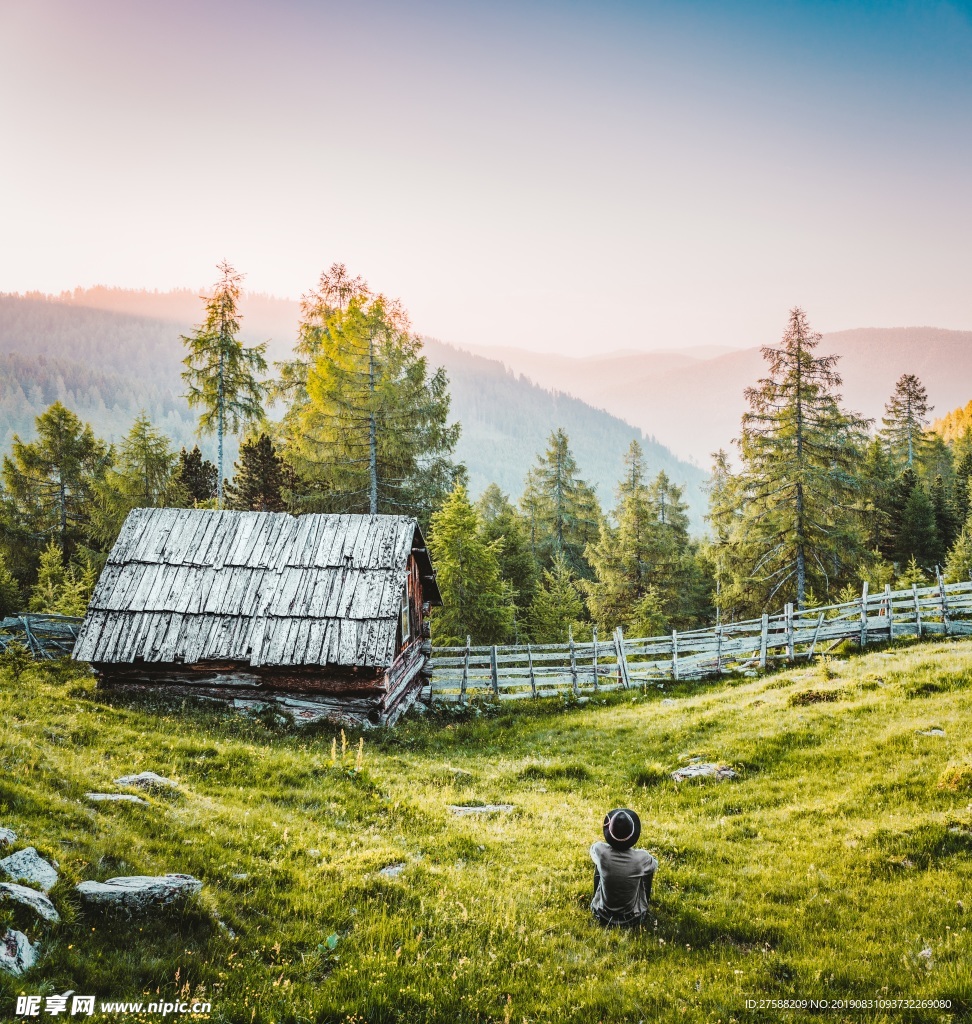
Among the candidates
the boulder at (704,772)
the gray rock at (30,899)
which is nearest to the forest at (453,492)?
the boulder at (704,772)

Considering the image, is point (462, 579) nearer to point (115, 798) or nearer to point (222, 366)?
point (222, 366)

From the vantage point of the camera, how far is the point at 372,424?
101ft

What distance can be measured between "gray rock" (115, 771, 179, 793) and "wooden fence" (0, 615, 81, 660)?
1119 cm

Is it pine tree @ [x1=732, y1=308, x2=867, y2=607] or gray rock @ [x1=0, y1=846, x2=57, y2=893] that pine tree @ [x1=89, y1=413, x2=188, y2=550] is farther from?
gray rock @ [x1=0, y1=846, x2=57, y2=893]

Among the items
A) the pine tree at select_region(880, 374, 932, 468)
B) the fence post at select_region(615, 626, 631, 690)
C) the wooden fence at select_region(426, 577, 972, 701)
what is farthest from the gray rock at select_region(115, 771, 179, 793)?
the pine tree at select_region(880, 374, 932, 468)

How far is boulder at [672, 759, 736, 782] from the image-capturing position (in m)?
12.0

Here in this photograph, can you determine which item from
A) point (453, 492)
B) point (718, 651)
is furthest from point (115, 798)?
point (453, 492)

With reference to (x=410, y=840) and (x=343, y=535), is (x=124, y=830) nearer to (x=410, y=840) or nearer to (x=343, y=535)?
(x=410, y=840)

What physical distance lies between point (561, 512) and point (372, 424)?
2294 cm

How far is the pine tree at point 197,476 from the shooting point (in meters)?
42.3

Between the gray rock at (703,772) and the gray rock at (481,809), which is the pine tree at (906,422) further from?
the gray rock at (481,809)

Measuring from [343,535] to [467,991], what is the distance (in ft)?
49.0

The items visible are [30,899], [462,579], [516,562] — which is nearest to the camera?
[30,899]

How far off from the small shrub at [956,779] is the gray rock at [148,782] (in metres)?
11.5
